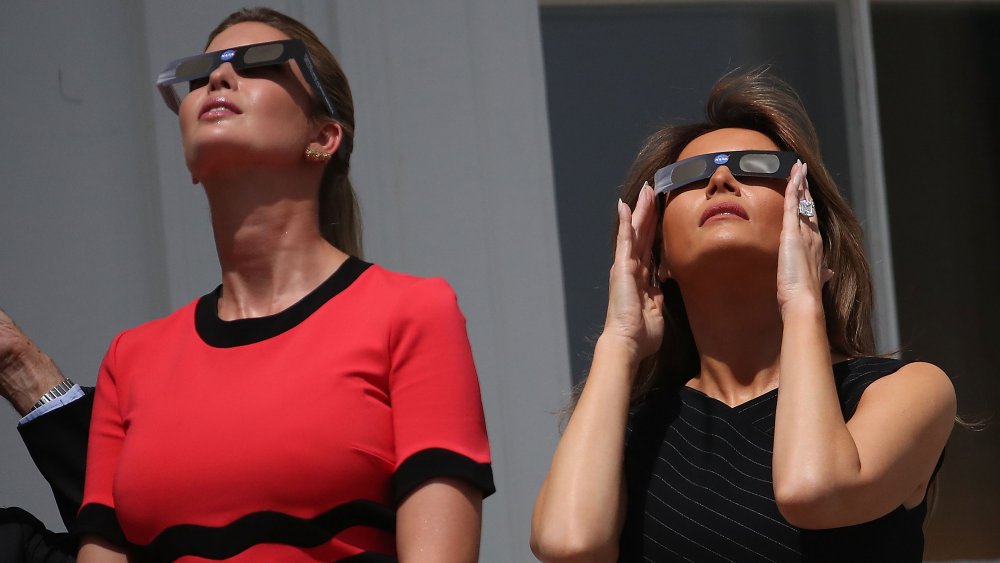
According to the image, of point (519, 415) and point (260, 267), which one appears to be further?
point (519, 415)

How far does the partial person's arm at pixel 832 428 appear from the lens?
7.43 feet

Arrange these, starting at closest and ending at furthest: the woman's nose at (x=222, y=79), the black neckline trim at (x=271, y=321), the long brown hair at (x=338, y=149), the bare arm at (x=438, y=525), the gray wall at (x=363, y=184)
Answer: the bare arm at (x=438, y=525) → the black neckline trim at (x=271, y=321) → the woman's nose at (x=222, y=79) → the long brown hair at (x=338, y=149) → the gray wall at (x=363, y=184)

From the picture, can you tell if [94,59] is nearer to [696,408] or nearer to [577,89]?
[577,89]

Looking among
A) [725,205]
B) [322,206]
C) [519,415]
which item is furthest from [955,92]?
[322,206]

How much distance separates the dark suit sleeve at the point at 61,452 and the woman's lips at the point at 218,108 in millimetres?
630

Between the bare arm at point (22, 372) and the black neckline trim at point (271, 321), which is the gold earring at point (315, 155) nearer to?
the black neckline trim at point (271, 321)

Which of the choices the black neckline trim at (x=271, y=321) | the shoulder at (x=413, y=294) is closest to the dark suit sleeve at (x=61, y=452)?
the black neckline trim at (x=271, y=321)

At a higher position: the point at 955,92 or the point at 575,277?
the point at 955,92

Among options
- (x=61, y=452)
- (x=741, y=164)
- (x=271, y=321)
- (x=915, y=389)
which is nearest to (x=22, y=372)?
(x=61, y=452)

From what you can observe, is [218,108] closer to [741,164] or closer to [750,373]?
[741,164]

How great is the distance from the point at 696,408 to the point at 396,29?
167 centimetres

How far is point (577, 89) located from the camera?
4.34 meters

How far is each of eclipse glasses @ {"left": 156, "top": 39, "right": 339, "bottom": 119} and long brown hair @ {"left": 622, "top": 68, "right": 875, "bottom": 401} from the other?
70 cm

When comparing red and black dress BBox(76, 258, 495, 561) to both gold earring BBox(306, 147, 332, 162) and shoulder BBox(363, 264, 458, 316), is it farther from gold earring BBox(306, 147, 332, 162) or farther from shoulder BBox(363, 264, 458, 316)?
gold earring BBox(306, 147, 332, 162)
